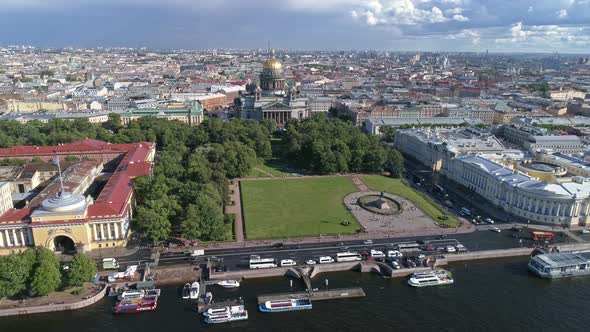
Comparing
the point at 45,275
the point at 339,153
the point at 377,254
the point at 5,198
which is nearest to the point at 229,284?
the point at 45,275

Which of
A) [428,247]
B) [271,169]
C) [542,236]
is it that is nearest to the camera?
[428,247]

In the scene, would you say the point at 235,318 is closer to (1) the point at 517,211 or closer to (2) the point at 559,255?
(2) the point at 559,255

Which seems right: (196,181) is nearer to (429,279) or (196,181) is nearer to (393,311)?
(393,311)

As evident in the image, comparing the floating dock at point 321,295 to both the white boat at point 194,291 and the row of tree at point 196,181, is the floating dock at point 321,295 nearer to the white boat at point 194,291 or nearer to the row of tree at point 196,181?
the white boat at point 194,291

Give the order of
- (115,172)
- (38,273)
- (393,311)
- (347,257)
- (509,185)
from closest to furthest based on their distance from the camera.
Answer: (38,273) → (393,311) → (347,257) → (509,185) → (115,172)

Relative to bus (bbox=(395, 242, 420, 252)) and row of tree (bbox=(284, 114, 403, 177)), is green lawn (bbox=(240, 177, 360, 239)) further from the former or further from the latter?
bus (bbox=(395, 242, 420, 252))

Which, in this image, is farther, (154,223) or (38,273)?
(154,223)

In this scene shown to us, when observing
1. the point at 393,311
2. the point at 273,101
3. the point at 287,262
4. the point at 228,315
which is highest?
the point at 273,101

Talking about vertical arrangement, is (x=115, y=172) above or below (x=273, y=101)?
below

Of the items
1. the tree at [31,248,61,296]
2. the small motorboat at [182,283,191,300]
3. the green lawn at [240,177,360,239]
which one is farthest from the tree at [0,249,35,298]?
the green lawn at [240,177,360,239]
